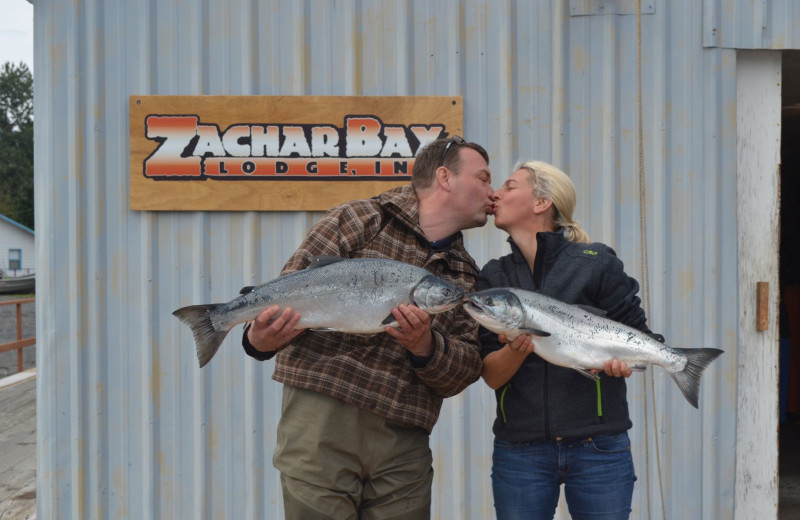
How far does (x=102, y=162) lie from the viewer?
4.51 metres

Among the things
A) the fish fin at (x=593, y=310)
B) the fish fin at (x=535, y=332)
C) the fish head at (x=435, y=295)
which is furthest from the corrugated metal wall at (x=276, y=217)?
the fish head at (x=435, y=295)

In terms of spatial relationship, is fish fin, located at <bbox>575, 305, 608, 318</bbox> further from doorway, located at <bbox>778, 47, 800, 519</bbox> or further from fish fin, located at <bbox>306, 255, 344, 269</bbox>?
doorway, located at <bbox>778, 47, 800, 519</bbox>

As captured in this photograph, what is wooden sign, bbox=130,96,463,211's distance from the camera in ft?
14.8

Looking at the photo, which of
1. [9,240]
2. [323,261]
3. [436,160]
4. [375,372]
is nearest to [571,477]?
[375,372]

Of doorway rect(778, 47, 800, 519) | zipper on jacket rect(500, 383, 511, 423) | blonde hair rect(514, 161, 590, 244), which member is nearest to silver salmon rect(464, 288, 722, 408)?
zipper on jacket rect(500, 383, 511, 423)

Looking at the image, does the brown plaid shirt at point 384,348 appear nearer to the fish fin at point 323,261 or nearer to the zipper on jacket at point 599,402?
the fish fin at point 323,261

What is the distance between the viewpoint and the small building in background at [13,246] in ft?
213

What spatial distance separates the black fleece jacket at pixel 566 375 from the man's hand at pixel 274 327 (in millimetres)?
864

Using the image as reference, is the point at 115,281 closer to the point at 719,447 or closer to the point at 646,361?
the point at 646,361

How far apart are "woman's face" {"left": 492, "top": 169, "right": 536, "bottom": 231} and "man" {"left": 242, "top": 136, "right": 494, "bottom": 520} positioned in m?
0.07

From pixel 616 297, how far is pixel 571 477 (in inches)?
29.6

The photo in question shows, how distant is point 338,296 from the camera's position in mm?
2717

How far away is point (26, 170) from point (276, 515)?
81889 millimetres

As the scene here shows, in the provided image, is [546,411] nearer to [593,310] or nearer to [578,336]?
[578,336]
